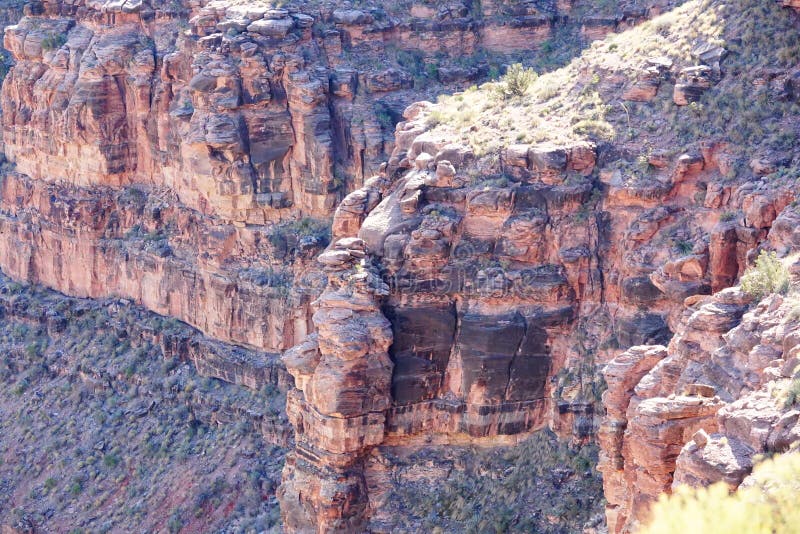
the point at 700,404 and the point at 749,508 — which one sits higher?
the point at 749,508

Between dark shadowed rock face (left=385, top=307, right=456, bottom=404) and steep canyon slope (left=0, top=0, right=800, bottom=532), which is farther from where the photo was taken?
dark shadowed rock face (left=385, top=307, right=456, bottom=404)

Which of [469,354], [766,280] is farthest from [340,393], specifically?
[766,280]

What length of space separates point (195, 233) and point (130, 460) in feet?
28.9

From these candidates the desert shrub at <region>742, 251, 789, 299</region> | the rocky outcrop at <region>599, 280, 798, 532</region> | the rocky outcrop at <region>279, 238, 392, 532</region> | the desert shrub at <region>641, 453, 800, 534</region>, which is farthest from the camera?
the rocky outcrop at <region>279, 238, 392, 532</region>

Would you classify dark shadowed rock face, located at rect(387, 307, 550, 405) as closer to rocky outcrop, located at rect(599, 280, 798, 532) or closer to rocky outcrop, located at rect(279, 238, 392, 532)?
rocky outcrop, located at rect(279, 238, 392, 532)

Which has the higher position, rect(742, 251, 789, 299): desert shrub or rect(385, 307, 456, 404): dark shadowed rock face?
rect(742, 251, 789, 299): desert shrub

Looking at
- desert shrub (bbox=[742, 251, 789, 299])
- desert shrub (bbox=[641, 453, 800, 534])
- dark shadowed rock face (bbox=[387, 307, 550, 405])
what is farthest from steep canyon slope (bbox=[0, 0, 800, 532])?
desert shrub (bbox=[641, 453, 800, 534])

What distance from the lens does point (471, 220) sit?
1796 inches

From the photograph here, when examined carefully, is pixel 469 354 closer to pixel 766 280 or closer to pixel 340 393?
pixel 340 393

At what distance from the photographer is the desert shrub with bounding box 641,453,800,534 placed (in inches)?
939

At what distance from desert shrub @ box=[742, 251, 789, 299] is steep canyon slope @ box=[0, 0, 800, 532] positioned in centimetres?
52

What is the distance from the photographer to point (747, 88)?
45219mm

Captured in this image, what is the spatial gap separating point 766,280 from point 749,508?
10.7 meters

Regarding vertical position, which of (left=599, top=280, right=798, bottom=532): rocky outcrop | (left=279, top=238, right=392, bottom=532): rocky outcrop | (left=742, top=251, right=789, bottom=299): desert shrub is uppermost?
(left=742, top=251, right=789, bottom=299): desert shrub
